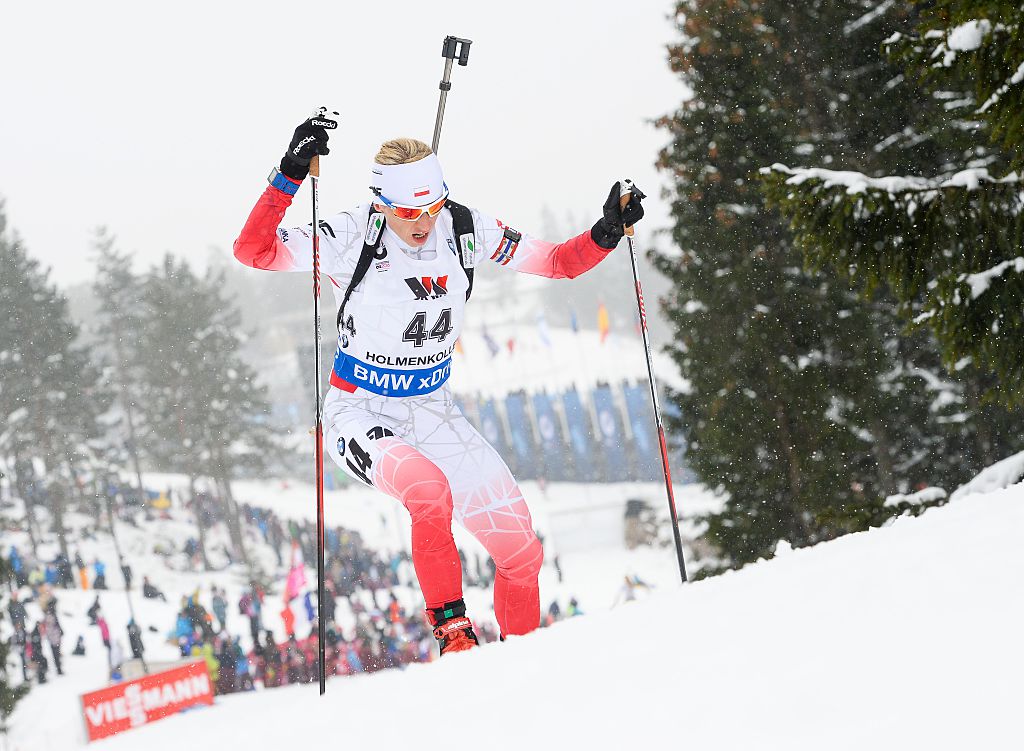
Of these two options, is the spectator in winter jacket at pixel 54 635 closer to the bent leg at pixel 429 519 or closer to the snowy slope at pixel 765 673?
the bent leg at pixel 429 519

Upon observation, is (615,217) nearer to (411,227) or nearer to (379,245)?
(411,227)

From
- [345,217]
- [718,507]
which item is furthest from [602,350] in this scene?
[345,217]

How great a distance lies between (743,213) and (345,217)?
1110 centimetres

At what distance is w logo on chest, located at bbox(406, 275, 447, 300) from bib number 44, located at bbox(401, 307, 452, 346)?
0.25 feet

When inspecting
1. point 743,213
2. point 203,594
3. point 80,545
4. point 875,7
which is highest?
point 875,7

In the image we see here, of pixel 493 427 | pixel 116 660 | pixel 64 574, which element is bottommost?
pixel 116 660

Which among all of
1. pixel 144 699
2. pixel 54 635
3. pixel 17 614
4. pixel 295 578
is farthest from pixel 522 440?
pixel 144 699

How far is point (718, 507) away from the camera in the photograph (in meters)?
35.9

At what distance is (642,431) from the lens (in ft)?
134

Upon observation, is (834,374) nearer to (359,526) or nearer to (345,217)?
(345,217)

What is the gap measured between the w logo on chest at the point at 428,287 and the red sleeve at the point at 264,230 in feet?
2.02

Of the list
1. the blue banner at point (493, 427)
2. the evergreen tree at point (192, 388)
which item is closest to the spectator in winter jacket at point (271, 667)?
the evergreen tree at point (192, 388)

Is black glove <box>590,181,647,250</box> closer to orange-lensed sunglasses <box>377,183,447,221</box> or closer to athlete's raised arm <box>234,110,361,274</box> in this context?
orange-lensed sunglasses <box>377,183,447,221</box>

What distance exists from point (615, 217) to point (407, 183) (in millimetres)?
1052
